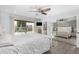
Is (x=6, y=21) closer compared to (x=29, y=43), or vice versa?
(x=6, y=21)

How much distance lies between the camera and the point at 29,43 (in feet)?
5.98

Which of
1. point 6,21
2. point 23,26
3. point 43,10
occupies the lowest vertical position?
point 23,26

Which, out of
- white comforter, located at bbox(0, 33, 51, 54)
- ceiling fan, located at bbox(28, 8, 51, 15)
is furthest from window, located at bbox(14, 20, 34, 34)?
ceiling fan, located at bbox(28, 8, 51, 15)

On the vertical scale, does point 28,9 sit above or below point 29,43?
above

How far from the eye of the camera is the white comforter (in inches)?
64.6

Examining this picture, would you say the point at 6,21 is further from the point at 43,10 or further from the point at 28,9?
the point at 43,10

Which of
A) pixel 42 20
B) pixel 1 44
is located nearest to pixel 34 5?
pixel 42 20

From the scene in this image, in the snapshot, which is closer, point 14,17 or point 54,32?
point 14,17

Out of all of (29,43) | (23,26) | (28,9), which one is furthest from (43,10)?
(29,43)

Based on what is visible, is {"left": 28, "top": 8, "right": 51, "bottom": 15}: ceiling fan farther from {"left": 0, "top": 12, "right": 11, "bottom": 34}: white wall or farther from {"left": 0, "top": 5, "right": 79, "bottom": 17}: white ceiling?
{"left": 0, "top": 12, "right": 11, "bottom": 34}: white wall

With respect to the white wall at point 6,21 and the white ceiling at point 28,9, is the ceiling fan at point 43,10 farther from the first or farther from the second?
Answer: the white wall at point 6,21
